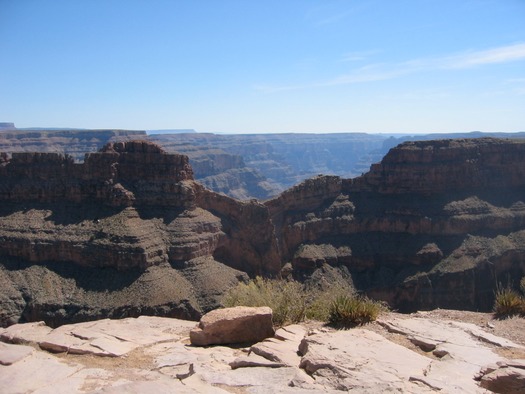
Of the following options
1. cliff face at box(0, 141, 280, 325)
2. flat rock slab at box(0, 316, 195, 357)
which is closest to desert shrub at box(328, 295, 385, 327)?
flat rock slab at box(0, 316, 195, 357)

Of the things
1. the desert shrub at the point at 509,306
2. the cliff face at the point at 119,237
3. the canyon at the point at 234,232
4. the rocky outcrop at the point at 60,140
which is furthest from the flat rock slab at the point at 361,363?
the rocky outcrop at the point at 60,140

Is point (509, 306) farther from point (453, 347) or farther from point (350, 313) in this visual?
point (350, 313)

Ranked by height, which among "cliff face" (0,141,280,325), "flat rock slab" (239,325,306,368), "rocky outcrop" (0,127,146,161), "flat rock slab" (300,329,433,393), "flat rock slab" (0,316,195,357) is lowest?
"cliff face" (0,141,280,325)

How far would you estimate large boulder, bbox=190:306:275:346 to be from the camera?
12227 millimetres

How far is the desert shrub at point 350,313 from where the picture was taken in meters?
13.5

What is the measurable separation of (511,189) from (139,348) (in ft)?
222

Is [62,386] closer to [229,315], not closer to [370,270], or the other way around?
[229,315]

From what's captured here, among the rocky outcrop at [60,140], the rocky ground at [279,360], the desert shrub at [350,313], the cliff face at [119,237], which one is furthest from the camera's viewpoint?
the rocky outcrop at [60,140]

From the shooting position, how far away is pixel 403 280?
54.7 metres

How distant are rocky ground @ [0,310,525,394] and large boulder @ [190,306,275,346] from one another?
1.08ft

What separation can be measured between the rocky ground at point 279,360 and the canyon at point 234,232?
31013mm

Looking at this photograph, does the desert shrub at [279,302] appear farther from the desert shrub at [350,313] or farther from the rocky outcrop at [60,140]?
the rocky outcrop at [60,140]

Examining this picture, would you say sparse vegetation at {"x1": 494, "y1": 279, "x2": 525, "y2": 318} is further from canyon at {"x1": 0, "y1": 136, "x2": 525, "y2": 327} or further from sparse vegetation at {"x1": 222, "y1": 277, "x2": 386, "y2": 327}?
canyon at {"x1": 0, "y1": 136, "x2": 525, "y2": 327}

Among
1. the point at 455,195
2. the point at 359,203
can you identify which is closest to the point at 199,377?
the point at 359,203
